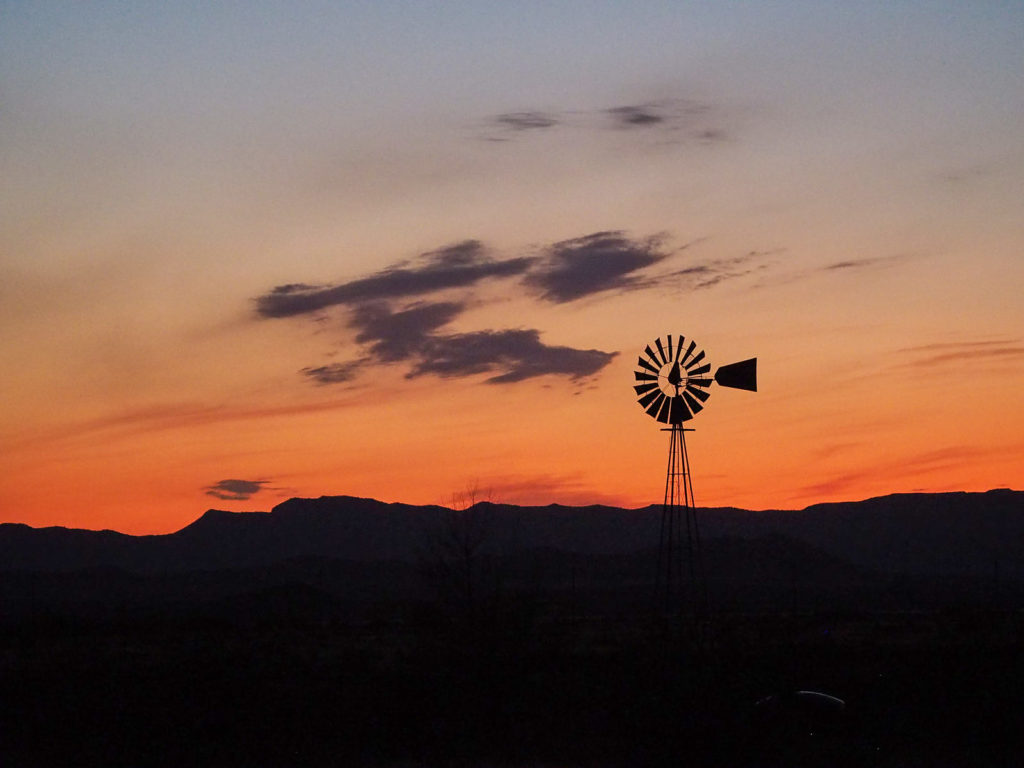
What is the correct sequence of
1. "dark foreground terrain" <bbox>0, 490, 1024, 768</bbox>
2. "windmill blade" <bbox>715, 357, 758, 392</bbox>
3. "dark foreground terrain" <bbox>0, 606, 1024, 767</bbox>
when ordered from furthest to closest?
"windmill blade" <bbox>715, 357, 758, 392</bbox>
"dark foreground terrain" <bbox>0, 490, 1024, 768</bbox>
"dark foreground terrain" <bbox>0, 606, 1024, 767</bbox>

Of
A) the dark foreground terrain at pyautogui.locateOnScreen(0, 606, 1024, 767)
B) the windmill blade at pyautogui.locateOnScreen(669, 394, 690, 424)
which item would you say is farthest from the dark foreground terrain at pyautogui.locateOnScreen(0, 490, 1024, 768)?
the windmill blade at pyautogui.locateOnScreen(669, 394, 690, 424)

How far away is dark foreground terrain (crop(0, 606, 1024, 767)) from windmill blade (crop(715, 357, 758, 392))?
7.89 metres

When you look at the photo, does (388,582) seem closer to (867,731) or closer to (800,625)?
(800,625)

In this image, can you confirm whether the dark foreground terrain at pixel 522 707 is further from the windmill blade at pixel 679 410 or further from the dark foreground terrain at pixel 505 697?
the windmill blade at pixel 679 410

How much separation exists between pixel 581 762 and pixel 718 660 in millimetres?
10899

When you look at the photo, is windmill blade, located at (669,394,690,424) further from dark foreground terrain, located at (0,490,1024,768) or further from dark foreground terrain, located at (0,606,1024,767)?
dark foreground terrain, located at (0,606,1024,767)

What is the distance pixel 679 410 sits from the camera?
3591cm

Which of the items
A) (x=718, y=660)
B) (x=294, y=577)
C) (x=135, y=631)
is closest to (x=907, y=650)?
(x=718, y=660)

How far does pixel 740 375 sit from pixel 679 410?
2189mm

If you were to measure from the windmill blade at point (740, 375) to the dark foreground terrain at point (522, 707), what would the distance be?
7.89m

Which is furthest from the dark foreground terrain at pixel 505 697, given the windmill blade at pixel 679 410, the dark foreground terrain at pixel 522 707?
the windmill blade at pixel 679 410

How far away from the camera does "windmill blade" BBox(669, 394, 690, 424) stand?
35.8 m

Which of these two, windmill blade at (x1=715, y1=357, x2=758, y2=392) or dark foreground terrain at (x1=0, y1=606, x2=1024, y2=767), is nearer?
dark foreground terrain at (x1=0, y1=606, x2=1024, y2=767)

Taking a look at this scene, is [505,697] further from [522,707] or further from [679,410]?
[679,410]
